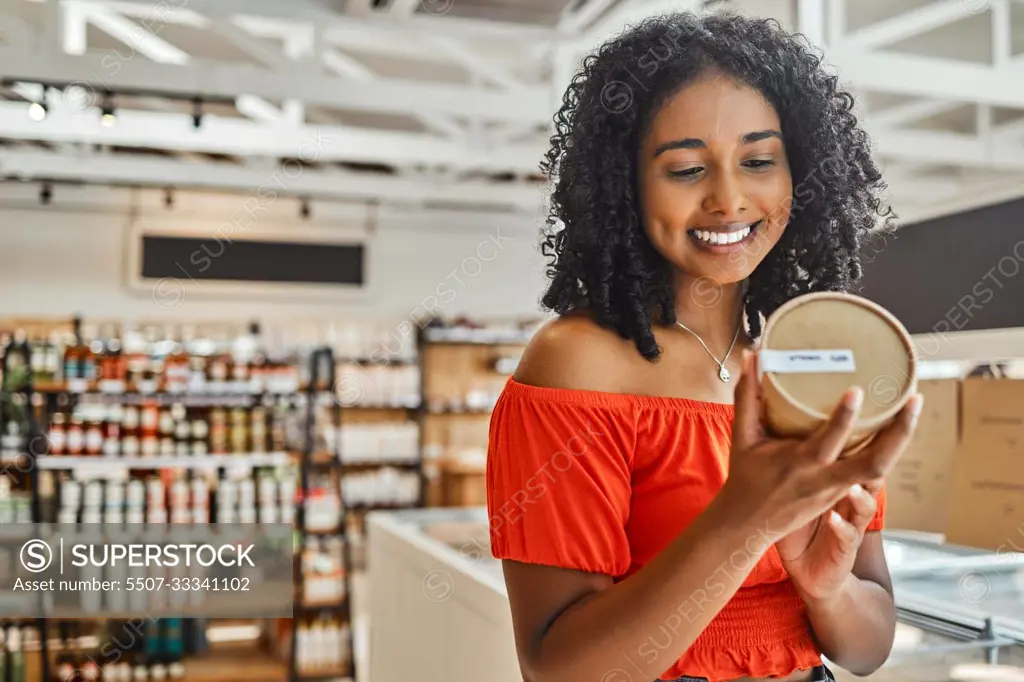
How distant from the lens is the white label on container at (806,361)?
2.29 ft

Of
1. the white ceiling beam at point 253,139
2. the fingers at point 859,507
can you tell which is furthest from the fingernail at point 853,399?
the white ceiling beam at point 253,139

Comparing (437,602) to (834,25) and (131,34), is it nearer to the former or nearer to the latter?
(834,25)

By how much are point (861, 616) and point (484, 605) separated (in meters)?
1.51

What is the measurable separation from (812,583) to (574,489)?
272 millimetres

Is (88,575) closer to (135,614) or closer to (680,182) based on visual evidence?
(135,614)

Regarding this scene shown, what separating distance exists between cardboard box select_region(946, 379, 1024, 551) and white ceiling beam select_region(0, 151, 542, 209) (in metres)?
5.99

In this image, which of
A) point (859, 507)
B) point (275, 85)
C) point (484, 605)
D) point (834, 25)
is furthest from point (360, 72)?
point (859, 507)

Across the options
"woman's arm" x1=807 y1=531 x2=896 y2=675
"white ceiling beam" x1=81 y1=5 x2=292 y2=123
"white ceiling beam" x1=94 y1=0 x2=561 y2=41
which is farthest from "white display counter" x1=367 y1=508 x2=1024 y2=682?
"white ceiling beam" x1=81 y1=5 x2=292 y2=123

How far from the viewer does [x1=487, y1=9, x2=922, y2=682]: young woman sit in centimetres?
83

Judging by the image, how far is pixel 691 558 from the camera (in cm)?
76

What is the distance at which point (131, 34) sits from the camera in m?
6.42

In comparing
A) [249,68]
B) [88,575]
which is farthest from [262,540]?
[249,68]

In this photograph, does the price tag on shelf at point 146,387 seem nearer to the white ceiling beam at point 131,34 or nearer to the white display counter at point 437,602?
the white display counter at point 437,602

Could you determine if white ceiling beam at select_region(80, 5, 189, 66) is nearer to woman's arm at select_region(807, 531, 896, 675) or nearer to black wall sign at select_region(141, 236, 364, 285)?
black wall sign at select_region(141, 236, 364, 285)
